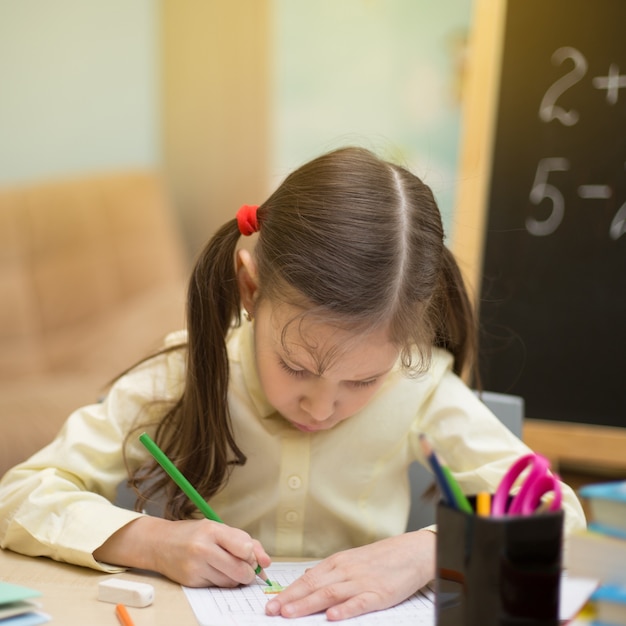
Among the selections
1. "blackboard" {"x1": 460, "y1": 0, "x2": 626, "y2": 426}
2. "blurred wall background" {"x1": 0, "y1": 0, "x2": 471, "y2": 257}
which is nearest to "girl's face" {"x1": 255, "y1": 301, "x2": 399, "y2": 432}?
"blackboard" {"x1": 460, "y1": 0, "x2": 626, "y2": 426}

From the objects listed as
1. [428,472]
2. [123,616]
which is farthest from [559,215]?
[123,616]

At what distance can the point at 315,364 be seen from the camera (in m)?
0.90

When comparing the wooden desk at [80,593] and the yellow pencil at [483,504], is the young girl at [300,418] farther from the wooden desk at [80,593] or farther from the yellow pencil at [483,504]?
the yellow pencil at [483,504]

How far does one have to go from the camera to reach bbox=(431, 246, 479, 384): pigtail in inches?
41.0

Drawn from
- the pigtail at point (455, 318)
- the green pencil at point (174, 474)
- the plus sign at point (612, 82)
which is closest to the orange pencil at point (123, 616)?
the green pencil at point (174, 474)

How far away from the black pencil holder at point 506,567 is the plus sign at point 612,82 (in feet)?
5.94

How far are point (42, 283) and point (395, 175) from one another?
1.82m

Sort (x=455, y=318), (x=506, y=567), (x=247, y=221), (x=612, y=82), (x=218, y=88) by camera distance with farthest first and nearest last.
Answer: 1. (x=218, y=88)
2. (x=612, y=82)
3. (x=455, y=318)
4. (x=247, y=221)
5. (x=506, y=567)

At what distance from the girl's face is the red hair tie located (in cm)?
8

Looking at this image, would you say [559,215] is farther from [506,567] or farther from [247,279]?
[506,567]

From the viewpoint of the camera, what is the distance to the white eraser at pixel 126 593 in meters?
0.78

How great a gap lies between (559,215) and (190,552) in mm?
1657

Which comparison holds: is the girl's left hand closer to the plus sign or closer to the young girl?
the young girl

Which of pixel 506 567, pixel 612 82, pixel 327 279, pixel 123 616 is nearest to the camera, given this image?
pixel 506 567
